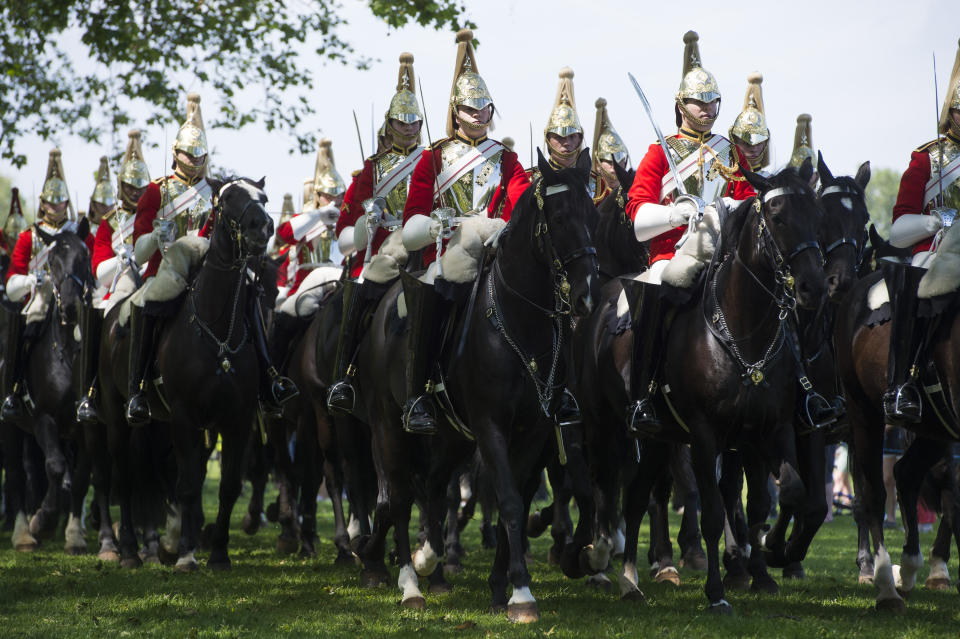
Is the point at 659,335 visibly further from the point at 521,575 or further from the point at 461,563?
the point at 461,563

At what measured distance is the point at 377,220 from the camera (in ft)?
36.4

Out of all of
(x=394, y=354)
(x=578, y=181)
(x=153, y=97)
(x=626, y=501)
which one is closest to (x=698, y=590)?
(x=626, y=501)

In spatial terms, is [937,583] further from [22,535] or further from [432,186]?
[22,535]

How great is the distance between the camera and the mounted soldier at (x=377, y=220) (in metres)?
10.5

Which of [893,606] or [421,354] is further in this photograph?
[421,354]

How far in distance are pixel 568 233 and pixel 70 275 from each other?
6.82 meters

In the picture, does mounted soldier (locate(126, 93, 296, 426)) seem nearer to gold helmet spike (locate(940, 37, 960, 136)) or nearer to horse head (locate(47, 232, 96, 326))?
horse head (locate(47, 232, 96, 326))

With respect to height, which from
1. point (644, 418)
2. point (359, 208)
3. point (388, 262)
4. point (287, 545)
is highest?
point (359, 208)

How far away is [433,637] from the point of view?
24.6 feet

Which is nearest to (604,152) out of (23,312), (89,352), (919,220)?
(919,220)

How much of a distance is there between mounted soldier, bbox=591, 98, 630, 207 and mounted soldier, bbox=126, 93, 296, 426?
12.2 feet

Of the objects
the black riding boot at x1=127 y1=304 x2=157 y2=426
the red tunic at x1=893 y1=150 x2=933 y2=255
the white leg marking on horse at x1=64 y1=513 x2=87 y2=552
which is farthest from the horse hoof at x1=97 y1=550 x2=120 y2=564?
the red tunic at x1=893 y1=150 x2=933 y2=255

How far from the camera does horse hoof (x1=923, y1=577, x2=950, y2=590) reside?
10211mm

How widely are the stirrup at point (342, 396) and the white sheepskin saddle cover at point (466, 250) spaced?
61.8 inches
